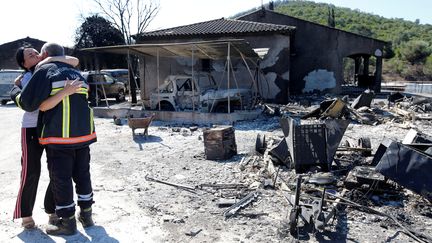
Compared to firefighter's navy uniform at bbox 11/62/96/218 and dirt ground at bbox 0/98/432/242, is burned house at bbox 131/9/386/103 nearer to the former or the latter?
dirt ground at bbox 0/98/432/242

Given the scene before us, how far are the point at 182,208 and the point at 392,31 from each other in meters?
68.3

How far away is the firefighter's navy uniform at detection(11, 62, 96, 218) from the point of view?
3564 mm

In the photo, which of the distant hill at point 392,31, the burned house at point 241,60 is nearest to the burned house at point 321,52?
the burned house at point 241,60

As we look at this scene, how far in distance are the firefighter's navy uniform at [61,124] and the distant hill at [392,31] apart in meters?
41.1

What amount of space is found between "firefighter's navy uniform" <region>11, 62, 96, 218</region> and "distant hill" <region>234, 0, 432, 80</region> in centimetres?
4109

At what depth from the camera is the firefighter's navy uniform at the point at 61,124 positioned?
140 inches

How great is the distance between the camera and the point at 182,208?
4879 mm

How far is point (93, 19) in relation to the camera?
115 feet

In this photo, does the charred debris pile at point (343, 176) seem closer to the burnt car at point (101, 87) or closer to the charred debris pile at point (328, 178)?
the charred debris pile at point (328, 178)

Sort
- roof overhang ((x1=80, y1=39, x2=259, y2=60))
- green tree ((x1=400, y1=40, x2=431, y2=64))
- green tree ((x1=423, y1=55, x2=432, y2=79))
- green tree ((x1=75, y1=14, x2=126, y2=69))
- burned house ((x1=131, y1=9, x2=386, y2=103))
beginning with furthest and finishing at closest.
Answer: green tree ((x1=400, y1=40, x2=431, y2=64)) < green tree ((x1=423, y1=55, x2=432, y2=79)) < green tree ((x1=75, y1=14, x2=126, y2=69)) < burned house ((x1=131, y1=9, x2=386, y2=103)) < roof overhang ((x1=80, y1=39, x2=259, y2=60))

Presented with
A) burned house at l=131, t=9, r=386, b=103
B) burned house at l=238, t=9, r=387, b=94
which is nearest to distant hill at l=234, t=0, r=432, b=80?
burned house at l=238, t=9, r=387, b=94

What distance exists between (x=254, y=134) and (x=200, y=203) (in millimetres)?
5441

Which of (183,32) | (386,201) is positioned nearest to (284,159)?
(386,201)

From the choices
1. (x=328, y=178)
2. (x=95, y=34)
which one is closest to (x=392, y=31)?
A: (x=95, y=34)
